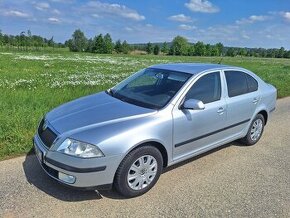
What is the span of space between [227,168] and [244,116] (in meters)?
1.04

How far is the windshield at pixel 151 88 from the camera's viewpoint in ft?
13.3

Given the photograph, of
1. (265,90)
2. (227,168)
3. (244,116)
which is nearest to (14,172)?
(227,168)

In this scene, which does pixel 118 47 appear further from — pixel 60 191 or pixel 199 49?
pixel 60 191

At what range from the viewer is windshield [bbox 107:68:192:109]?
13.3 ft

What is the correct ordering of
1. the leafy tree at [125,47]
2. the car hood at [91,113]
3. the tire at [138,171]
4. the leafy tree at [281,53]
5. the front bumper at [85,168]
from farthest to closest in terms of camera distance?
the leafy tree at [281,53] < the leafy tree at [125,47] < the car hood at [91,113] < the tire at [138,171] < the front bumper at [85,168]

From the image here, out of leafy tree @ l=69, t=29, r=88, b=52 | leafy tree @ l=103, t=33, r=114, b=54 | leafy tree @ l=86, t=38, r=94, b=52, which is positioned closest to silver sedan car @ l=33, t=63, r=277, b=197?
leafy tree @ l=103, t=33, r=114, b=54

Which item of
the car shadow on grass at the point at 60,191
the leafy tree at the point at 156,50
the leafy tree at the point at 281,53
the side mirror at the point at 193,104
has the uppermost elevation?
the leafy tree at the point at 281,53

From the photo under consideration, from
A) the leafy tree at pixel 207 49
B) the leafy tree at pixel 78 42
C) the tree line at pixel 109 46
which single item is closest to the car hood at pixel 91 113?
the tree line at pixel 109 46

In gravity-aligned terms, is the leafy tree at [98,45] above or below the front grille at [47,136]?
above

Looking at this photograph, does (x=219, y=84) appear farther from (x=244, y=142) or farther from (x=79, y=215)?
(x=79, y=215)

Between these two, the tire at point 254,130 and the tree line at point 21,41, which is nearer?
the tire at point 254,130

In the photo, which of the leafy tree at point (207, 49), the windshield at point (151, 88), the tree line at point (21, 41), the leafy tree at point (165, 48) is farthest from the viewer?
the leafy tree at point (207, 49)

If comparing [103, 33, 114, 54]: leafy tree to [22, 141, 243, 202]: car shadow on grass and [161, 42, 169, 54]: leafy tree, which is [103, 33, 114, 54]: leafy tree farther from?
[22, 141, 243, 202]: car shadow on grass

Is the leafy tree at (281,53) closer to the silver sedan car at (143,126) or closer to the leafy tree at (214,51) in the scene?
the leafy tree at (214,51)
